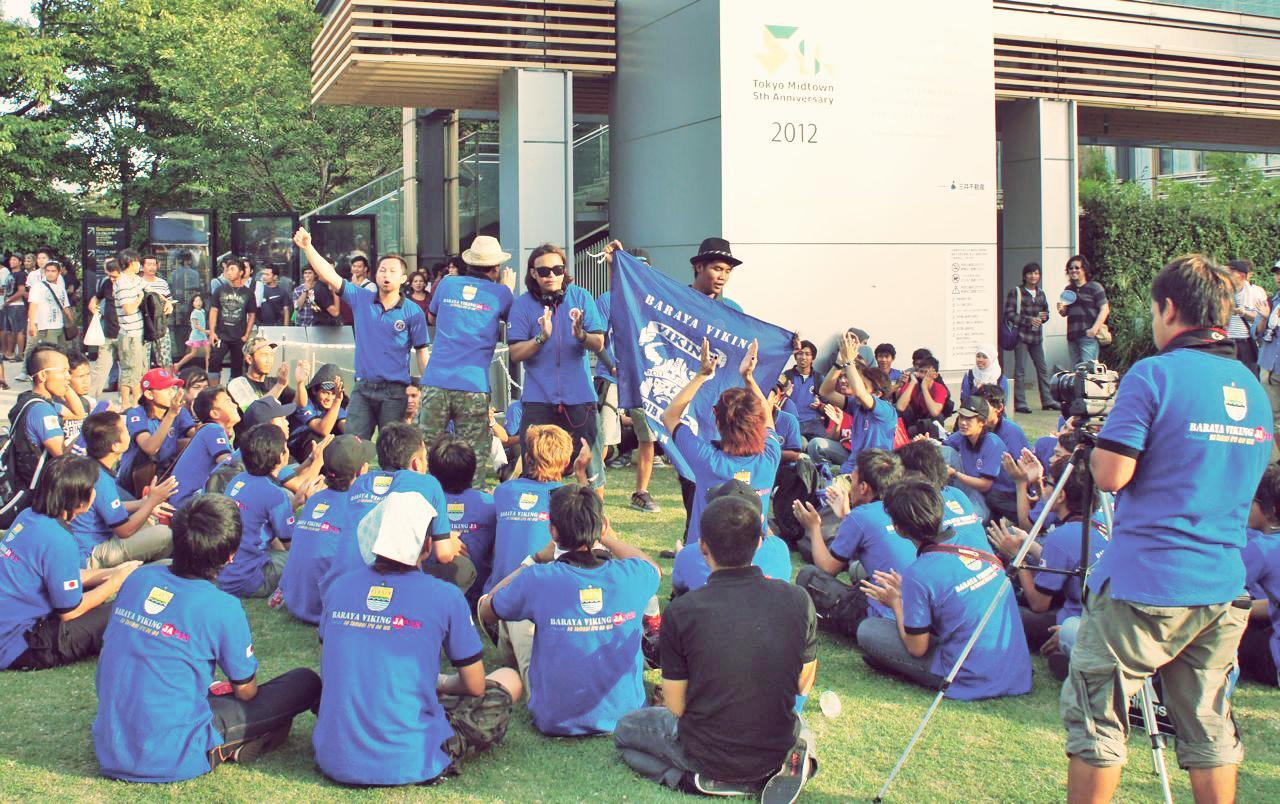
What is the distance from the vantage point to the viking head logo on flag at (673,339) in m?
8.05

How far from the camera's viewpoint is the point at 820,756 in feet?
16.2

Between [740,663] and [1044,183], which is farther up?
[1044,183]

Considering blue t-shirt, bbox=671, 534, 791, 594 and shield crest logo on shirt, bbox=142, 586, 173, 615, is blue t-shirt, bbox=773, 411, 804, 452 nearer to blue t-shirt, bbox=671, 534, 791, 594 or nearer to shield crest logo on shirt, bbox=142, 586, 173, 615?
blue t-shirt, bbox=671, 534, 791, 594

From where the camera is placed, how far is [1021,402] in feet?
50.6

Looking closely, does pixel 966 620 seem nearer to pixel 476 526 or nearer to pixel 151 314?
pixel 476 526

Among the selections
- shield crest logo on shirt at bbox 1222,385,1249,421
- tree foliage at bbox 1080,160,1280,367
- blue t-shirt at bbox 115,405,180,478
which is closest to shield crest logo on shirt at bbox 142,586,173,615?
shield crest logo on shirt at bbox 1222,385,1249,421

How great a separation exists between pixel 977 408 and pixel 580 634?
4.47m

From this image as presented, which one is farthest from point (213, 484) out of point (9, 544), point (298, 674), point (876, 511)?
point (876, 511)

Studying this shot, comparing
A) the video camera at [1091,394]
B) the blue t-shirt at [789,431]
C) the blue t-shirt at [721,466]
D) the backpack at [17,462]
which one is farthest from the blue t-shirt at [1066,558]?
the backpack at [17,462]

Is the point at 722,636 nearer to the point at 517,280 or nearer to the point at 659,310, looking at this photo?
the point at 659,310

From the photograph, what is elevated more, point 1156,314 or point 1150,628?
point 1156,314

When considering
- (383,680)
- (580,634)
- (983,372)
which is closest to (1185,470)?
(580,634)

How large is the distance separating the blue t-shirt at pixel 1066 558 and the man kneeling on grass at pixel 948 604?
1.14 ft

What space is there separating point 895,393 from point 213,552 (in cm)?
764
